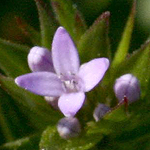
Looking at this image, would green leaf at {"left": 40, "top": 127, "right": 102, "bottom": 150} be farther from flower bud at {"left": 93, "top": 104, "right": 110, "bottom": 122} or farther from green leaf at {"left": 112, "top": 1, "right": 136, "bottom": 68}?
green leaf at {"left": 112, "top": 1, "right": 136, "bottom": 68}

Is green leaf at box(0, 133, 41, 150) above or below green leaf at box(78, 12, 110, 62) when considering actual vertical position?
below

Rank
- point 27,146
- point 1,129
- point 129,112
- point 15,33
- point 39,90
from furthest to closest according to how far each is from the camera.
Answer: point 15,33 < point 1,129 < point 27,146 < point 129,112 < point 39,90

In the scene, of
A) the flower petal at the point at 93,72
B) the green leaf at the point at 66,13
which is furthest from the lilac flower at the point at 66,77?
the green leaf at the point at 66,13

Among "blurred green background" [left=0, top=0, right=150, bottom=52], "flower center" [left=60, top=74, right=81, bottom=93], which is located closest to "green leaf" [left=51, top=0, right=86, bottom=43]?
"flower center" [left=60, top=74, right=81, bottom=93]

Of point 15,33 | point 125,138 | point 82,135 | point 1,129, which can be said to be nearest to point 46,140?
point 82,135

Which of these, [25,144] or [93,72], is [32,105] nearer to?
[25,144]

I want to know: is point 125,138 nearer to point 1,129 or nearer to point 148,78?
point 148,78

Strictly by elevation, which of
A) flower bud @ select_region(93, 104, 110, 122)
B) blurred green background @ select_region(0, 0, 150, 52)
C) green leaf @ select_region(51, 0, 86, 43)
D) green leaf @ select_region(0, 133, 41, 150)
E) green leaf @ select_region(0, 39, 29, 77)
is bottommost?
flower bud @ select_region(93, 104, 110, 122)
